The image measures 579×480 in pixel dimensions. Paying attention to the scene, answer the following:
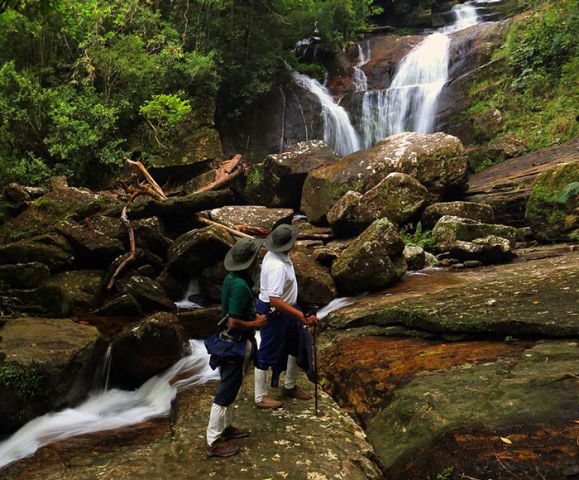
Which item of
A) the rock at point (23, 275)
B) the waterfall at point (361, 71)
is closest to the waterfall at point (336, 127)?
the waterfall at point (361, 71)

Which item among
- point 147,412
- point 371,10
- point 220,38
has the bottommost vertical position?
point 147,412

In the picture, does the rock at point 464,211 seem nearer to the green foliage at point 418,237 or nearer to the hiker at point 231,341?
the green foliage at point 418,237

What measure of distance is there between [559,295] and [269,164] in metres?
10.2

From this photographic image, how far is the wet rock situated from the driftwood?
14.4 feet

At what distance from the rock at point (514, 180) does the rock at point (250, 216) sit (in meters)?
4.83

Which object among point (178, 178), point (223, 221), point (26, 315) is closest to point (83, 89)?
point (178, 178)

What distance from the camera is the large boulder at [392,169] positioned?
11398mm

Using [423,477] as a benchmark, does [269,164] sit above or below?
above

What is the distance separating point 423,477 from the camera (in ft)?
10.7

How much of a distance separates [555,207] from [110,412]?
328 inches

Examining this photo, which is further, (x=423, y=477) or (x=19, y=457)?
(x=19, y=457)

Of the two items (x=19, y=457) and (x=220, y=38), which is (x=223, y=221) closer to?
(x=19, y=457)

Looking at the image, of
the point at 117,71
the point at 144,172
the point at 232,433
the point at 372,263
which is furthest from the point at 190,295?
the point at 117,71

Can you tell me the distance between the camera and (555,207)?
8.55 metres
